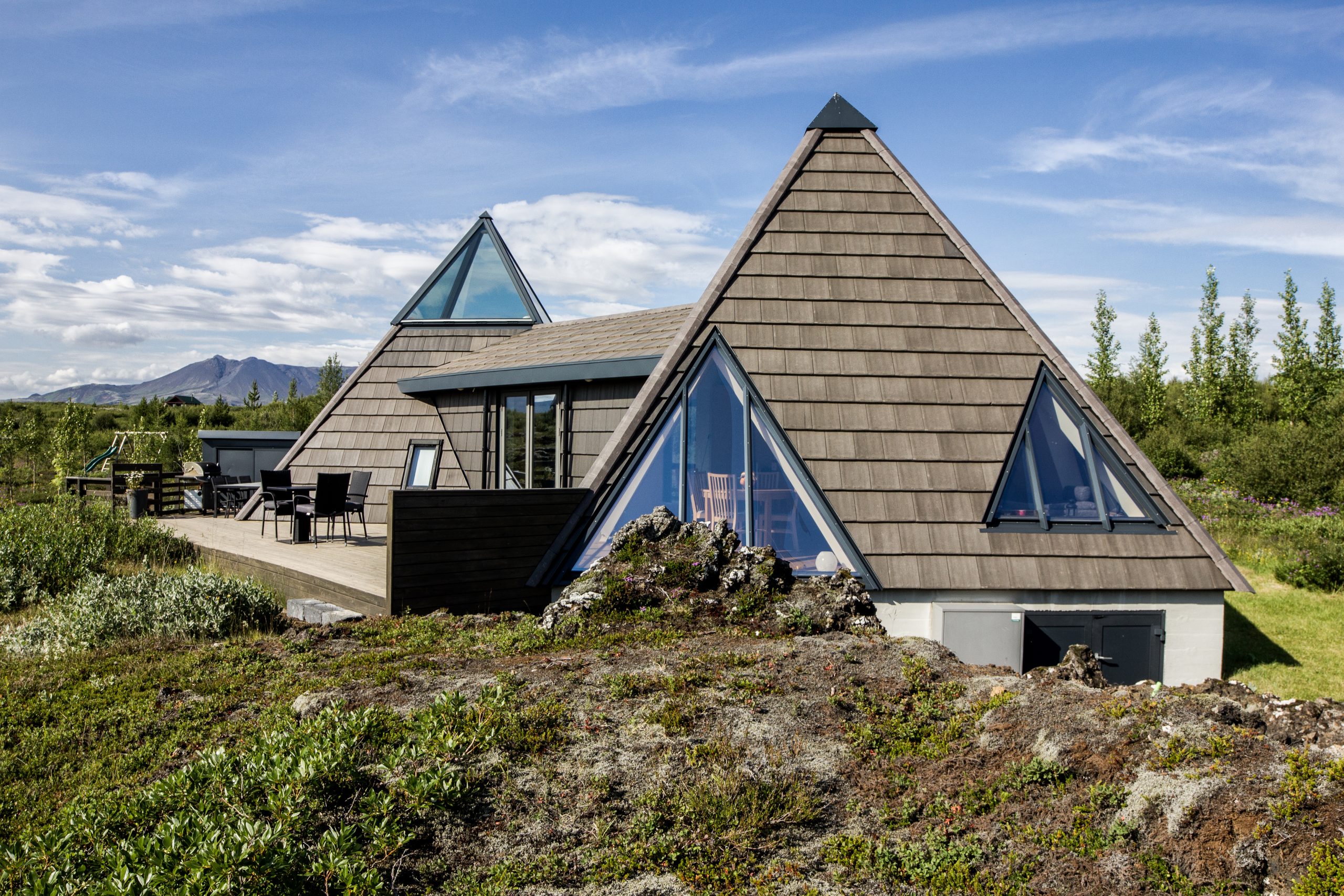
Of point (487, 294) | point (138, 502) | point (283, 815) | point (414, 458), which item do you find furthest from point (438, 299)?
point (283, 815)

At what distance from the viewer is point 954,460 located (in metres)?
7.64

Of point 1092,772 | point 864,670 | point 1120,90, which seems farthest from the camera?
point 1120,90

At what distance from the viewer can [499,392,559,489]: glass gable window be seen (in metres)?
11.7

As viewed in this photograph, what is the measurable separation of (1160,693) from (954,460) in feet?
12.4

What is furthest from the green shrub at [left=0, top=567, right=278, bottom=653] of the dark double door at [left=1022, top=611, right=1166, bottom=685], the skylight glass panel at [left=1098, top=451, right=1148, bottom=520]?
the skylight glass panel at [left=1098, top=451, right=1148, bottom=520]

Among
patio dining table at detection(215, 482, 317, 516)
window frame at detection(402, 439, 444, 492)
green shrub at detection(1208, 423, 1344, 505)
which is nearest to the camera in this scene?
patio dining table at detection(215, 482, 317, 516)

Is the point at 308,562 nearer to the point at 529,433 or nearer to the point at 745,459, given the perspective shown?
the point at 529,433

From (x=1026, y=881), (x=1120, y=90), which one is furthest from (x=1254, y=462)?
(x=1026, y=881)

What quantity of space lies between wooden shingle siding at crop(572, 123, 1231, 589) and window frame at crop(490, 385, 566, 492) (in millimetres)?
3828

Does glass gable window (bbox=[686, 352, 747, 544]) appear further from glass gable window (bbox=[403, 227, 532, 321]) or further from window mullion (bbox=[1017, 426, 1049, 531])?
glass gable window (bbox=[403, 227, 532, 321])

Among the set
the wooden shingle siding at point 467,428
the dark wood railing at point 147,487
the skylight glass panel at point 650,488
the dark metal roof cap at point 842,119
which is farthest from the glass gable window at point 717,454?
the dark wood railing at point 147,487

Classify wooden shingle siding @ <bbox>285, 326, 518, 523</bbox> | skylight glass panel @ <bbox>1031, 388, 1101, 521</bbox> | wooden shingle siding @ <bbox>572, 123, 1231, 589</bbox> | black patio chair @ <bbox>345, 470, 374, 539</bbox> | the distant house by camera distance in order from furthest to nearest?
wooden shingle siding @ <bbox>285, 326, 518, 523</bbox> < black patio chair @ <bbox>345, 470, 374, 539</bbox> < skylight glass panel @ <bbox>1031, 388, 1101, 521</bbox> < wooden shingle siding @ <bbox>572, 123, 1231, 589</bbox> < the distant house

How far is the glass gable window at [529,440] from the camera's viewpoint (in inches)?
460

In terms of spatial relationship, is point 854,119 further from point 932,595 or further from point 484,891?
point 484,891
